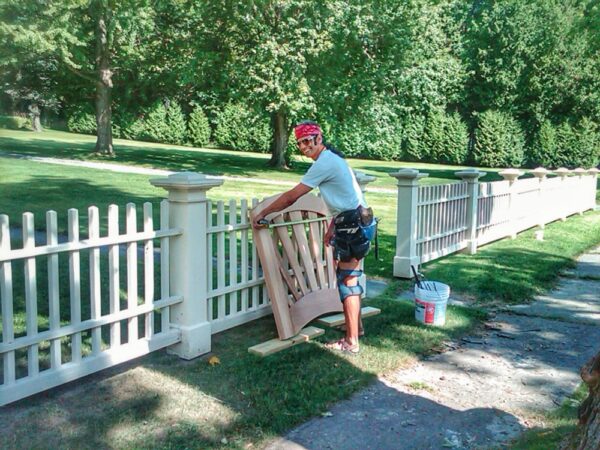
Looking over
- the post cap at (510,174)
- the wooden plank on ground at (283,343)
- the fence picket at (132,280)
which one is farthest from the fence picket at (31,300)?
the post cap at (510,174)

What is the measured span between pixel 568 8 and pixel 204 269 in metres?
38.4

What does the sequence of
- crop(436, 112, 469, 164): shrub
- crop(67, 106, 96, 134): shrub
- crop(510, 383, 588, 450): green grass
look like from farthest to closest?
crop(67, 106, 96, 134): shrub < crop(436, 112, 469, 164): shrub < crop(510, 383, 588, 450): green grass

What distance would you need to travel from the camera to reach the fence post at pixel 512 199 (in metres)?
11.0

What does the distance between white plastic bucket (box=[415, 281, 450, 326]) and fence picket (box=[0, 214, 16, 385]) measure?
365 cm

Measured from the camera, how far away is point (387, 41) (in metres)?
23.3

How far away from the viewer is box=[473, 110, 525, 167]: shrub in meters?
35.6

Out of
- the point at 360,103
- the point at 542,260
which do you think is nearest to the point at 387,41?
the point at 360,103

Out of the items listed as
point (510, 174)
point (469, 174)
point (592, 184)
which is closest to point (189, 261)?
point (469, 174)

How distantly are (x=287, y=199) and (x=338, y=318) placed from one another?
1.63 m

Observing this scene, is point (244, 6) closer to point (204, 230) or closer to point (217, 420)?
point (204, 230)

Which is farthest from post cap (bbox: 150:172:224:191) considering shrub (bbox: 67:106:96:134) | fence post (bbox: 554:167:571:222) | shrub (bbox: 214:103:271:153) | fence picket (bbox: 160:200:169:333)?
shrub (bbox: 67:106:96:134)

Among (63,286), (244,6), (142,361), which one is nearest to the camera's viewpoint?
(142,361)

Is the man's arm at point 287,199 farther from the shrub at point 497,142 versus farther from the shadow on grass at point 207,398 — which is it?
the shrub at point 497,142

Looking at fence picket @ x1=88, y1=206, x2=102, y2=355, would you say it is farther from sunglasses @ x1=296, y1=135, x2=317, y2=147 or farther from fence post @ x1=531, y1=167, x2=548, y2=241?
fence post @ x1=531, y1=167, x2=548, y2=241
